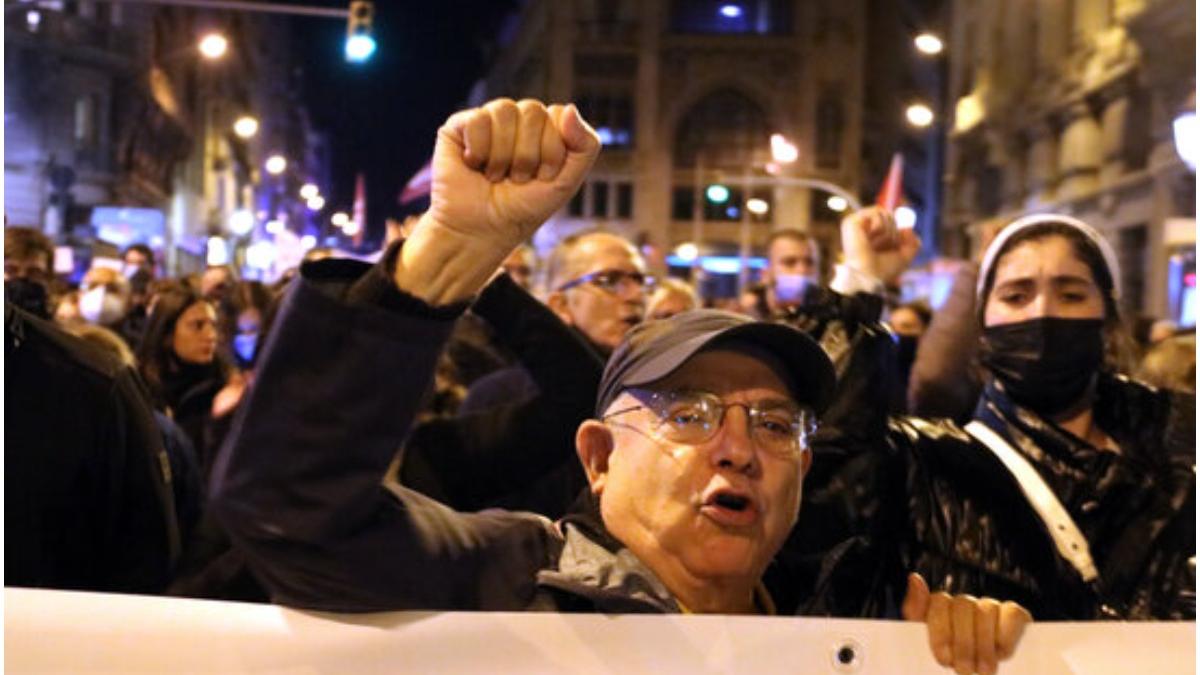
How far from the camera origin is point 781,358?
2.46 meters

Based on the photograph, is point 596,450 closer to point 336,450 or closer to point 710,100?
point 336,450

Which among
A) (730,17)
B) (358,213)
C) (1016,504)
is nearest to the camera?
(1016,504)

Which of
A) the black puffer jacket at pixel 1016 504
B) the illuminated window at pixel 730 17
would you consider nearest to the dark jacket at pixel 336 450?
the black puffer jacket at pixel 1016 504

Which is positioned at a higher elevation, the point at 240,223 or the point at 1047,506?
the point at 1047,506

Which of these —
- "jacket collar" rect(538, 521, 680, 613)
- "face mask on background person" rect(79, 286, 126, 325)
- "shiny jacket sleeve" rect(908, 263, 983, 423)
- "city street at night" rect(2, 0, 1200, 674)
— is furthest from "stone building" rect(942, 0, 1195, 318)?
"jacket collar" rect(538, 521, 680, 613)

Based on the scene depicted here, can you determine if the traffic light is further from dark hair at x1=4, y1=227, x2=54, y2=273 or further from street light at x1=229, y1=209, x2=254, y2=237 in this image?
street light at x1=229, y1=209, x2=254, y2=237

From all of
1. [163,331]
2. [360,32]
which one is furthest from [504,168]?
[360,32]

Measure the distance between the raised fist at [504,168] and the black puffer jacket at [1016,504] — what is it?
139cm

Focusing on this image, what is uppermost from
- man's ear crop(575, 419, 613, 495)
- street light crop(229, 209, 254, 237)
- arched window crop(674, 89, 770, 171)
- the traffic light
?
arched window crop(674, 89, 770, 171)

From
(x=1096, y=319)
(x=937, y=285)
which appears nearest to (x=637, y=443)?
(x=1096, y=319)

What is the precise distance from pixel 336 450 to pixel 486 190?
1.17 feet

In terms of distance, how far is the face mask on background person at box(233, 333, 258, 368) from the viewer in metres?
6.32

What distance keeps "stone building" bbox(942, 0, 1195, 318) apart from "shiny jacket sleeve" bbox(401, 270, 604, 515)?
11.1 m

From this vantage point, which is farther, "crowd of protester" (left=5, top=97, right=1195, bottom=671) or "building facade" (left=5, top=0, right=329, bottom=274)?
"building facade" (left=5, top=0, right=329, bottom=274)
